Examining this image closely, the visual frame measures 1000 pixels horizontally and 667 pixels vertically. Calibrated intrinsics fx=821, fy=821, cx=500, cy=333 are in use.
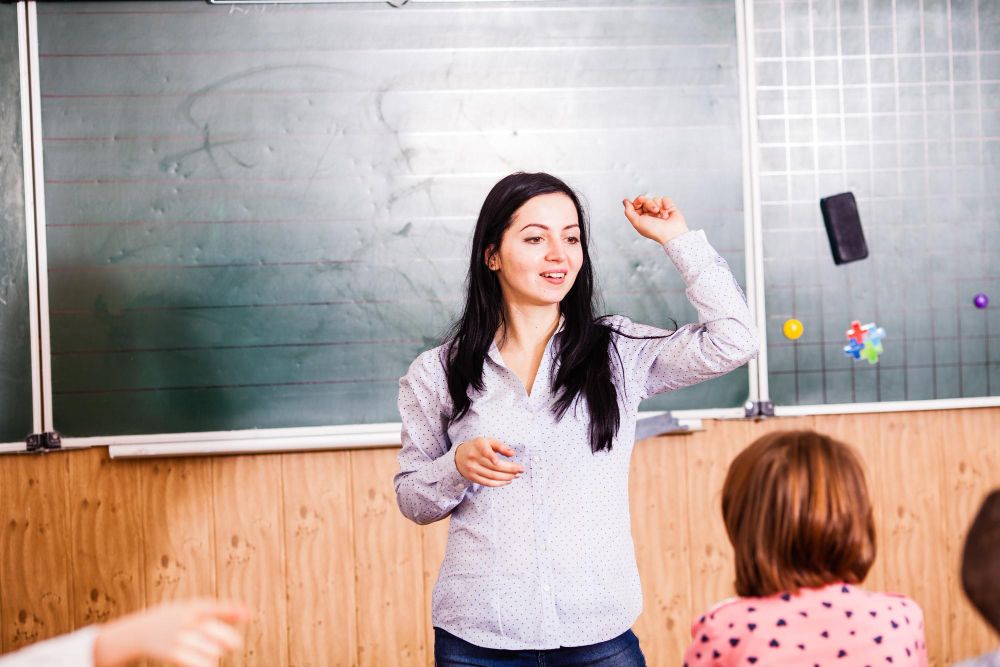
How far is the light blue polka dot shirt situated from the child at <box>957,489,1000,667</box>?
0.52 metres

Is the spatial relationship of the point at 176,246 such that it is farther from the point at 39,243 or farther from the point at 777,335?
the point at 777,335

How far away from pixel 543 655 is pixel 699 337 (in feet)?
1.81

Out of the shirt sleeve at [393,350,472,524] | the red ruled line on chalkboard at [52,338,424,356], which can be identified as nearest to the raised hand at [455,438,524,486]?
the shirt sleeve at [393,350,472,524]

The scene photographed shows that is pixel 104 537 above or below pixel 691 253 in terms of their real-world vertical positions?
below

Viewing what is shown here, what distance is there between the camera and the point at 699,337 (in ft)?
4.37

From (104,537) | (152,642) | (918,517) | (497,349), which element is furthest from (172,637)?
(918,517)

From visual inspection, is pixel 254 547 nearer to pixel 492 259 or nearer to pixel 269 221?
pixel 269 221

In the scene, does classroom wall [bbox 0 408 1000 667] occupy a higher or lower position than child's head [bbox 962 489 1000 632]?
lower

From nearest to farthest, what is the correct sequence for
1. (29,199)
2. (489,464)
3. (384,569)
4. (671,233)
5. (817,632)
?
(817,632) → (489,464) → (671,233) → (29,199) → (384,569)

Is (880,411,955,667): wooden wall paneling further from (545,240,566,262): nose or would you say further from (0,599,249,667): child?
(0,599,249,667): child

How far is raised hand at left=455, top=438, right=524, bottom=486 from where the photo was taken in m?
1.16

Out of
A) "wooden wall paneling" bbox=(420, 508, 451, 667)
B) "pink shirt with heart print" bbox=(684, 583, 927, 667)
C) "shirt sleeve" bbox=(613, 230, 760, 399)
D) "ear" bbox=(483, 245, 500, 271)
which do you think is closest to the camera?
"pink shirt with heart print" bbox=(684, 583, 927, 667)

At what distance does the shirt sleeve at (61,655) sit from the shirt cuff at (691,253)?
38.9 inches

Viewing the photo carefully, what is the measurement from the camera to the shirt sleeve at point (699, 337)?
1306 mm
